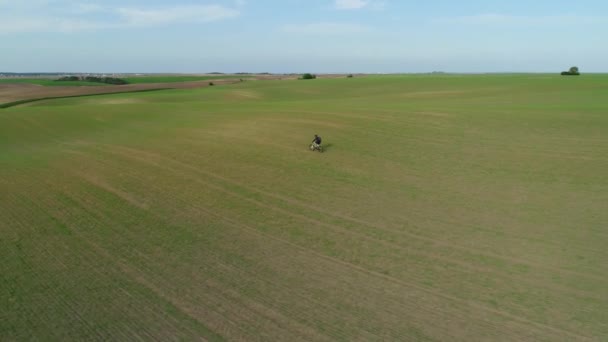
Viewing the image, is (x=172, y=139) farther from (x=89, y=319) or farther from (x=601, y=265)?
(x=601, y=265)

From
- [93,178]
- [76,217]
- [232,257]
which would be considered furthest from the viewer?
[93,178]

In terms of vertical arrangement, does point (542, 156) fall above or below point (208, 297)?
above

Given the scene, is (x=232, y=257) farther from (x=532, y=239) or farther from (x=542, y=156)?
(x=542, y=156)

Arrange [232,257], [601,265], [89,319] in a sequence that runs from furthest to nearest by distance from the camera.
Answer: [232,257] → [601,265] → [89,319]

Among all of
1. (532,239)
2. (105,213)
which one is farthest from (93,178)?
(532,239)

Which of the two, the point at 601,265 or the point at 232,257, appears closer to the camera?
the point at 601,265

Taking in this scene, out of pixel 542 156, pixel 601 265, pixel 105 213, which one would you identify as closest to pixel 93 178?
pixel 105 213
